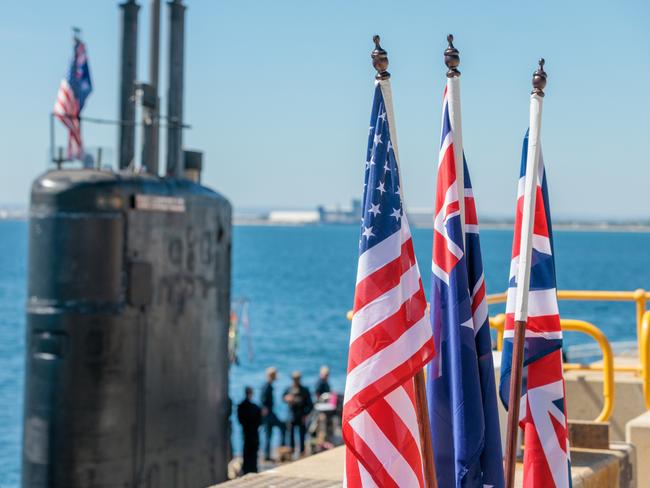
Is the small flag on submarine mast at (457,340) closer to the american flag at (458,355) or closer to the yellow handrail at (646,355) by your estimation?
the american flag at (458,355)

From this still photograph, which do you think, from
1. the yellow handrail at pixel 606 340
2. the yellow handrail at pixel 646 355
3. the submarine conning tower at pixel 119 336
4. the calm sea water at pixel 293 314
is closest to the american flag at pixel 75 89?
the submarine conning tower at pixel 119 336

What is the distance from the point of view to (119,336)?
929 cm

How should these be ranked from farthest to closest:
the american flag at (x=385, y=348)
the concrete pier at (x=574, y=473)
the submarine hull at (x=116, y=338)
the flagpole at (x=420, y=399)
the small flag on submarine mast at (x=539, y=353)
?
the submarine hull at (x=116, y=338) < the concrete pier at (x=574, y=473) < the small flag on submarine mast at (x=539, y=353) < the flagpole at (x=420, y=399) < the american flag at (x=385, y=348)

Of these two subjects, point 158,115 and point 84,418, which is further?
point 158,115

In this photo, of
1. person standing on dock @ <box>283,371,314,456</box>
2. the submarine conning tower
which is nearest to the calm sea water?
person standing on dock @ <box>283,371,314,456</box>

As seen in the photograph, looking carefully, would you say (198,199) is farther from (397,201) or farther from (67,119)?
(397,201)

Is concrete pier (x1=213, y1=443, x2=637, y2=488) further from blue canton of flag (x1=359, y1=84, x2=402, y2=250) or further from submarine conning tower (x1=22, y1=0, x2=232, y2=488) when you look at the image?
blue canton of flag (x1=359, y1=84, x2=402, y2=250)

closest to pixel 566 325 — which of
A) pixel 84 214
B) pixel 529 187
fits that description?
pixel 529 187

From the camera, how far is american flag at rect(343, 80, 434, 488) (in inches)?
187

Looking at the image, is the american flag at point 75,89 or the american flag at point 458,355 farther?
the american flag at point 75,89

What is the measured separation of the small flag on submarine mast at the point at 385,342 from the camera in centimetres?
475

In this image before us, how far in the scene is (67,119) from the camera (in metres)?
11.8

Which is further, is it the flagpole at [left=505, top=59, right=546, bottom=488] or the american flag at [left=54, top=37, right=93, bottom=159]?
the american flag at [left=54, top=37, right=93, bottom=159]

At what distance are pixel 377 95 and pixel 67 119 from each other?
7.53 m
